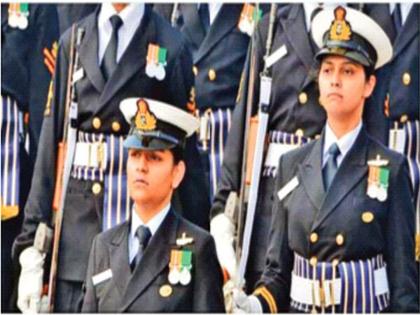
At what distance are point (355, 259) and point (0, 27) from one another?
47.7 inches

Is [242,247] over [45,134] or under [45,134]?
under

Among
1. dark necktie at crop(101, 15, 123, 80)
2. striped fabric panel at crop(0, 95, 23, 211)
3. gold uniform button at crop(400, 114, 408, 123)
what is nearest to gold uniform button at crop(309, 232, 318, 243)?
gold uniform button at crop(400, 114, 408, 123)

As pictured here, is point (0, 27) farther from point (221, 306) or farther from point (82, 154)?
point (221, 306)

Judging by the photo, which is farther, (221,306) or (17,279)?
(17,279)

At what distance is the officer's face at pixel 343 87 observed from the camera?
3377 mm

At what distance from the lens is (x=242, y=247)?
3559 mm

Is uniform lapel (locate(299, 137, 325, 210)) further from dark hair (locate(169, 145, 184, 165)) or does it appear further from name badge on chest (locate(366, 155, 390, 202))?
dark hair (locate(169, 145, 184, 165))

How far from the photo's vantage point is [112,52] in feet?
11.9

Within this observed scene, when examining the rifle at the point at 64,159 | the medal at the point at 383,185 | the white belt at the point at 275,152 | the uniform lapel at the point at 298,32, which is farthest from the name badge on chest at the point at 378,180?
the rifle at the point at 64,159

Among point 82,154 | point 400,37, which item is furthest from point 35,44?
point 400,37

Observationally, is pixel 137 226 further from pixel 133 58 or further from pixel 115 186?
pixel 133 58

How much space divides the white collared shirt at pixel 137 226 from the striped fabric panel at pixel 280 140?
0.89 ft

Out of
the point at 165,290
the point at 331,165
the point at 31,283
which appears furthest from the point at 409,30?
the point at 31,283

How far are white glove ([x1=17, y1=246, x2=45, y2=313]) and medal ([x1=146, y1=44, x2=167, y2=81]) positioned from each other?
0.55 meters
